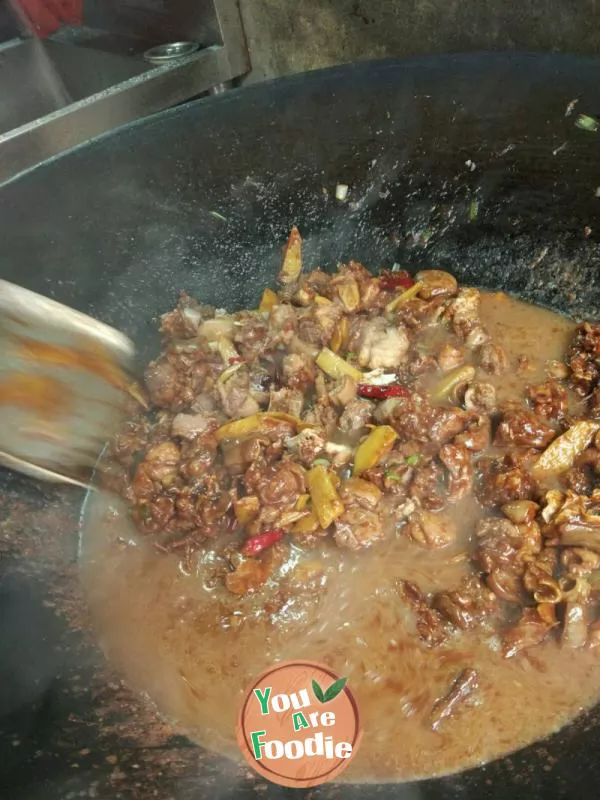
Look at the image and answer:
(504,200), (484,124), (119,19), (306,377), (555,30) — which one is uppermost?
(119,19)

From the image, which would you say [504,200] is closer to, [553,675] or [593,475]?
[593,475]

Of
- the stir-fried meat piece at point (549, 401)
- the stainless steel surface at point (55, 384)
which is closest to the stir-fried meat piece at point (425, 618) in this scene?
the stir-fried meat piece at point (549, 401)

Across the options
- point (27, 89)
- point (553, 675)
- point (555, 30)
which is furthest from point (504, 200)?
point (27, 89)

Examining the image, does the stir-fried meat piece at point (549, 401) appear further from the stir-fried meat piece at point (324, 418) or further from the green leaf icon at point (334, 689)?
the green leaf icon at point (334, 689)

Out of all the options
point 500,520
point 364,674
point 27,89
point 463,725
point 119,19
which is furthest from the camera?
point 27,89

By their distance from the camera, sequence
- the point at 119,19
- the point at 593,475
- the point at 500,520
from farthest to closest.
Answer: the point at 119,19, the point at 593,475, the point at 500,520

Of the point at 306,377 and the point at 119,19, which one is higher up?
the point at 119,19
